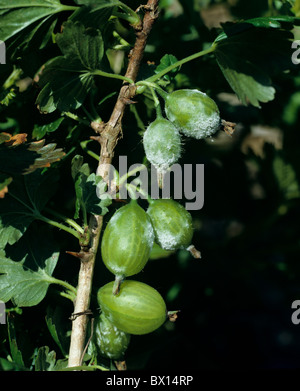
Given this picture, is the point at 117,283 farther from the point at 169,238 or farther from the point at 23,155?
the point at 23,155

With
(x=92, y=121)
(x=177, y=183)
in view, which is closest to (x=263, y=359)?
(x=177, y=183)

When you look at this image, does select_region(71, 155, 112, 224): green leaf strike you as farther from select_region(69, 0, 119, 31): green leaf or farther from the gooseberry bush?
select_region(69, 0, 119, 31): green leaf

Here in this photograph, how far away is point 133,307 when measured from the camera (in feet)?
2.40

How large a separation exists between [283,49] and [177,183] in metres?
0.34

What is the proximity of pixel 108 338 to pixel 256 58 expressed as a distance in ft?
1.71

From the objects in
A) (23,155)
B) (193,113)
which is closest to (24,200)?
(23,155)

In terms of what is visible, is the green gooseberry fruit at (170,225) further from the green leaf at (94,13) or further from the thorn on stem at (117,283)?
the green leaf at (94,13)

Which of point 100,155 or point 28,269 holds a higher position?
point 100,155

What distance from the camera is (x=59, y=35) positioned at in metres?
0.69

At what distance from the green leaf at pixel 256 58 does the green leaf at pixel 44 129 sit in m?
0.30

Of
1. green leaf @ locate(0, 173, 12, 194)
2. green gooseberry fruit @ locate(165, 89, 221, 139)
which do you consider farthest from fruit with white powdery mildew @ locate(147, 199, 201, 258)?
green leaf @ locate(0, 173, 12, 194)

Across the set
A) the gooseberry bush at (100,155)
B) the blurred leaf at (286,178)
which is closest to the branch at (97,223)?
the gooseberry bush at (100,155)

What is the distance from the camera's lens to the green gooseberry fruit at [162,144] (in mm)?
701

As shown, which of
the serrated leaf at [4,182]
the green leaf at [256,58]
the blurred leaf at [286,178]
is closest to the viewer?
the serrated leaf at [4,182]
